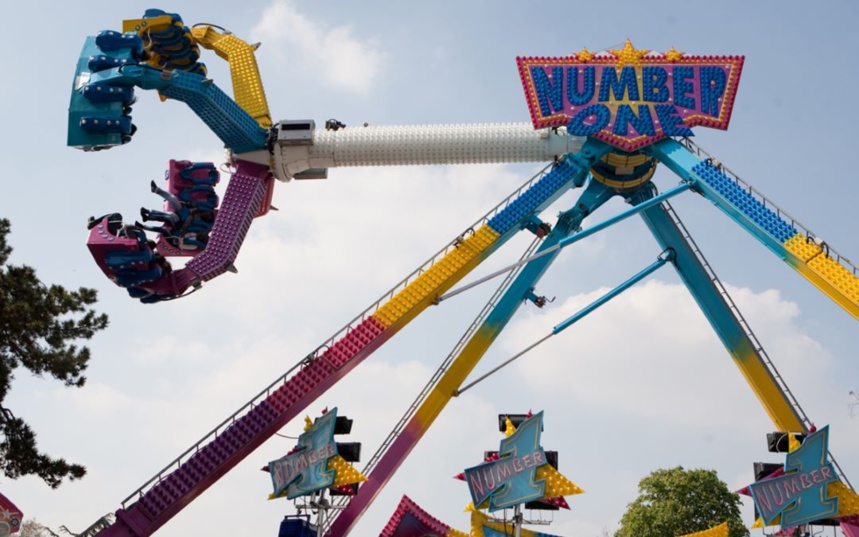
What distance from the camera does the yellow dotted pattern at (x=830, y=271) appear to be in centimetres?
2381

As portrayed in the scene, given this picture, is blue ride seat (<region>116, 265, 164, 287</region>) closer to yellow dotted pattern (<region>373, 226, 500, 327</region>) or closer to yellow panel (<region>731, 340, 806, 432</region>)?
yellow dotted pattern (<region>373, 226, 500, 327</region>)

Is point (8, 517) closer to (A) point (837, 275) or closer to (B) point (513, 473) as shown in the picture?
(B) point (513, 473)

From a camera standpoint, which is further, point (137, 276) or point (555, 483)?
point (137, 276)

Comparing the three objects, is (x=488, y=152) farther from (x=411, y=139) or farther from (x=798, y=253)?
(x=798, y=253)

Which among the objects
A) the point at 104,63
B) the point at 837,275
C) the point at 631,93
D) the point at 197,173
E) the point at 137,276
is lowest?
the point at 837,275

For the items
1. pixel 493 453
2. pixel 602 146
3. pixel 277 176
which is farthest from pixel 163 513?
pixel 602 146

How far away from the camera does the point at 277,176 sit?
99.2 ft

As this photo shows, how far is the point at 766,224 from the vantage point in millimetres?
25750

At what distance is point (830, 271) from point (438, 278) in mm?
9842

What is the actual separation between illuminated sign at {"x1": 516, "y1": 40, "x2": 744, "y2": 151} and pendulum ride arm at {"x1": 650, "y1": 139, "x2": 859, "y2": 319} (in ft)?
2.59

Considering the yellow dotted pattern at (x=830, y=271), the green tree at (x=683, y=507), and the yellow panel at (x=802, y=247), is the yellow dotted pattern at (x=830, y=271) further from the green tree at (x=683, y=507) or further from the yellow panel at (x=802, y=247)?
the green tree at (x=683, y=507)

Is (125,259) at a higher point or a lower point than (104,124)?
lower

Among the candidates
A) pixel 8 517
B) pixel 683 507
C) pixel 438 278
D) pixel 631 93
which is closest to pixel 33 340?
pixel 8 517

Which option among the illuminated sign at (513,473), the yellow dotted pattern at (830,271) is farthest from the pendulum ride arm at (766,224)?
the illuminated sign at (513,473)
